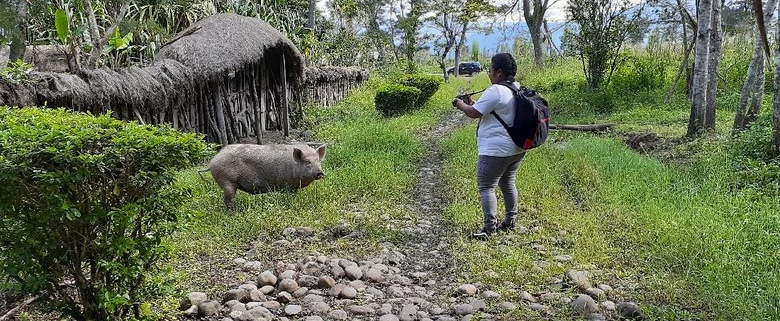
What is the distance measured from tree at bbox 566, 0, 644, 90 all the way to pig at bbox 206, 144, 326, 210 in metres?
11.2

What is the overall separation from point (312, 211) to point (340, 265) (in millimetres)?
1551

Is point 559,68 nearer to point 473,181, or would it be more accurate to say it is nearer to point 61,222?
point 473,181

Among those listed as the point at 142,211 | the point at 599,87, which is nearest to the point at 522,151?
the point at 142,211

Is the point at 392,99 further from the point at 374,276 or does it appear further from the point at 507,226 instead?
the point at 374,276

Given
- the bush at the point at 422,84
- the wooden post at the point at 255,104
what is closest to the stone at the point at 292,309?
the wooden post at the point at 255,104

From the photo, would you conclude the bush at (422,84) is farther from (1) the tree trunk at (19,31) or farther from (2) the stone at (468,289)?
(2) the stone at (468,289)

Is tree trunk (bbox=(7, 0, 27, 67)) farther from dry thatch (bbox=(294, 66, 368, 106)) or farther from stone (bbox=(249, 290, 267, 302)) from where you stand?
dry thatch (bbox=(294, 66, 368, 106))

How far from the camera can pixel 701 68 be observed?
9.19 metres

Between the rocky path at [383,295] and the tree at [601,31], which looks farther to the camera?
the tree at [601,31]

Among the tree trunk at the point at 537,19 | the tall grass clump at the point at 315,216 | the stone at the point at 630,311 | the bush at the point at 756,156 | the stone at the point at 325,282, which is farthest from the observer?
the tree trunk at the point at 537,19

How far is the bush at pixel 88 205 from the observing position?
268 cm

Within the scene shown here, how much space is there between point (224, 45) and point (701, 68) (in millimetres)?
7633

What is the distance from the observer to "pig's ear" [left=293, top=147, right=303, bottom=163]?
6402 millimetres

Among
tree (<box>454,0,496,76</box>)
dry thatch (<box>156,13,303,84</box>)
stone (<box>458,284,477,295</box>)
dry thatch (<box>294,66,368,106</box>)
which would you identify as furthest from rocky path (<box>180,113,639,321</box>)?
tree (<box>454,0,496,76</box>)
